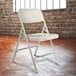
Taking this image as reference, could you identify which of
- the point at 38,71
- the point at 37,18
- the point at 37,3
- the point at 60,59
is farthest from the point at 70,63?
the point at 37,3

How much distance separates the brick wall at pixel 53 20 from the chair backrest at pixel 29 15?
312 cm

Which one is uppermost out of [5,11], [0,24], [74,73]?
[5,11]

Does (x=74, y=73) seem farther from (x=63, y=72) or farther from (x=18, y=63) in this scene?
(x=18, y=63)

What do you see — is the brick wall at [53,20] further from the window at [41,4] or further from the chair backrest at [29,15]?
the chair backrest at [29,15]

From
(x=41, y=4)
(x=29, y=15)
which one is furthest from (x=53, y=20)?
(x=29, y=15)

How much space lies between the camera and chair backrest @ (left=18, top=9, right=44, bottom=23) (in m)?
3.04

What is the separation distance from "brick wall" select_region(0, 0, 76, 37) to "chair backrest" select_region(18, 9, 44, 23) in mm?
3120

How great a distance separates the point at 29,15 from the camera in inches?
126

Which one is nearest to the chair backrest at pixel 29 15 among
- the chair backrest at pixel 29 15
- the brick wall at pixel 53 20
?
the chair backrest at pixel 29 15

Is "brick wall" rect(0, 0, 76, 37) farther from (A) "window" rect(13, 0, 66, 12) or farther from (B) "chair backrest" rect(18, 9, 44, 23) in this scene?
(B) "chair backrest" rect(18, 9, 44, 23)

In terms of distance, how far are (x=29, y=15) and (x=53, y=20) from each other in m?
3.41

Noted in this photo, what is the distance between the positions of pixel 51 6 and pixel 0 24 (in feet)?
6.20

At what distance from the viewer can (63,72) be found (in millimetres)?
2662

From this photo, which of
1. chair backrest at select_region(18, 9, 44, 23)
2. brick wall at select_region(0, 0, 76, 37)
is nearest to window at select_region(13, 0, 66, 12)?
brick wall at select_region(0, 0, 76, 37)
